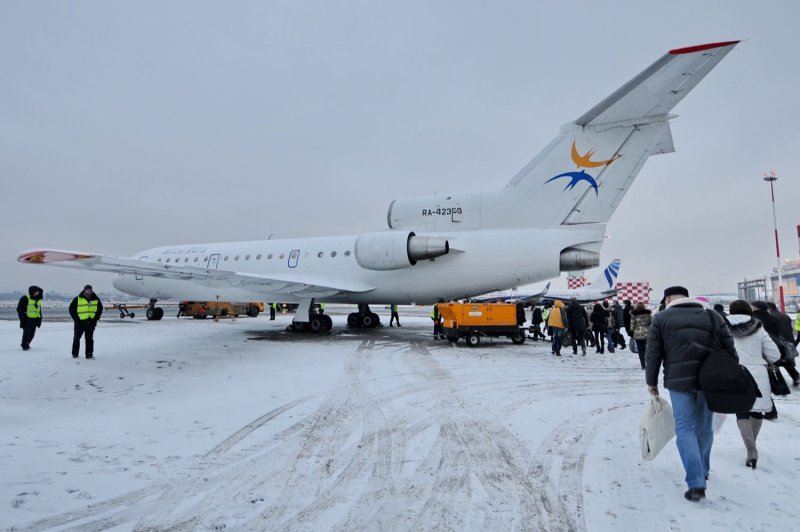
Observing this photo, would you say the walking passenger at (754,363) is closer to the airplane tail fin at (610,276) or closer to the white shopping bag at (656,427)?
the white shopping bag at (656,427)

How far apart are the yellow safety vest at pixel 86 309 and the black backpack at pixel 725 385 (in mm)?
9770

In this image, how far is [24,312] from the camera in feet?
31.1

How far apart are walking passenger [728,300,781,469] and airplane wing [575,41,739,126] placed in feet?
21.8

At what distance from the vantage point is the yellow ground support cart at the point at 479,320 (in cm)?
1152

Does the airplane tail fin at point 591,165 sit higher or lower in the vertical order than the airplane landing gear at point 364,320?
higher

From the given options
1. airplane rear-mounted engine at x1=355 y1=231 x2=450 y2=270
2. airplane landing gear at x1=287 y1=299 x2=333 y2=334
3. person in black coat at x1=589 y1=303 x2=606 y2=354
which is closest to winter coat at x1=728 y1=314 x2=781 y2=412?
person in black coat at x1=589 y1=303 x2=606 y2=354

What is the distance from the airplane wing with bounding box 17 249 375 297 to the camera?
24.9 ft

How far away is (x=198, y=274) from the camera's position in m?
10.5

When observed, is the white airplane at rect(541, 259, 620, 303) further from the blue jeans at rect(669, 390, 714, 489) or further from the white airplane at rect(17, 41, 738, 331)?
the blue jeans at rect(669, 390, 714, 489)

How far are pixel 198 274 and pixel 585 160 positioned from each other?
10115 millimetres

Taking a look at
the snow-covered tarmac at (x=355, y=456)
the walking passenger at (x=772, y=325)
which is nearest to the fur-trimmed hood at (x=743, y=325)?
the snow-covered tarmac at (x=355, y=456)

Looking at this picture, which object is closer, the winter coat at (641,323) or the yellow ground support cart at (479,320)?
the winter coat at (641,323)

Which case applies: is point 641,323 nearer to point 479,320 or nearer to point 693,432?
point 479,320

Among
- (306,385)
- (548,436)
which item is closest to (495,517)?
(548,436)
